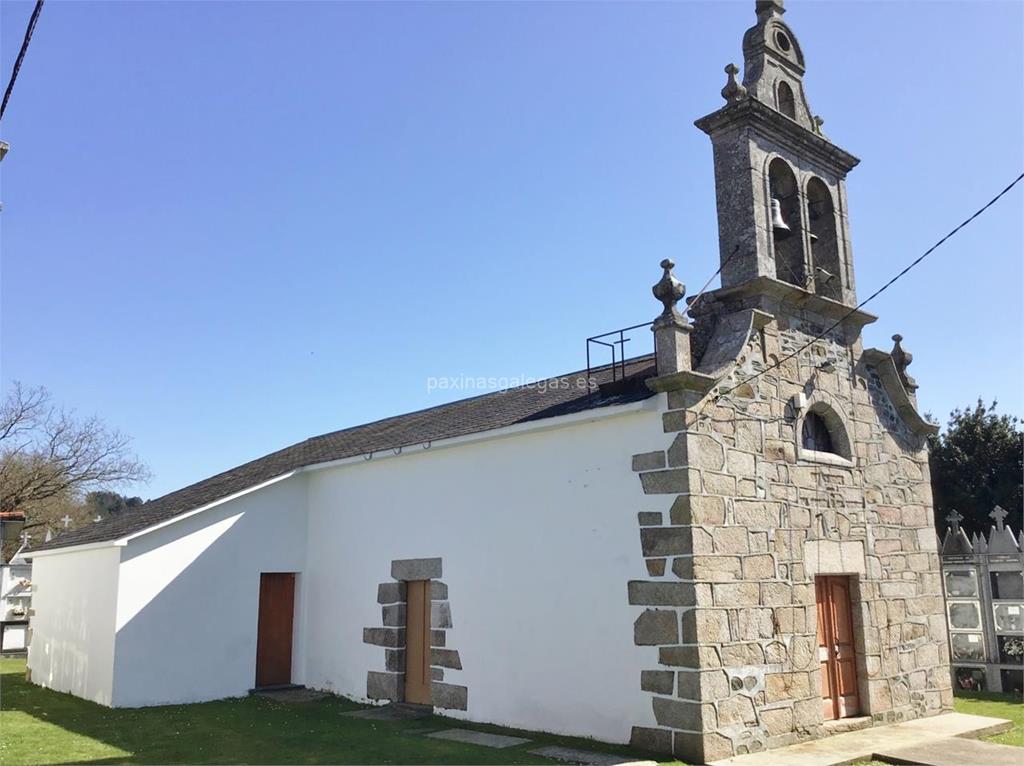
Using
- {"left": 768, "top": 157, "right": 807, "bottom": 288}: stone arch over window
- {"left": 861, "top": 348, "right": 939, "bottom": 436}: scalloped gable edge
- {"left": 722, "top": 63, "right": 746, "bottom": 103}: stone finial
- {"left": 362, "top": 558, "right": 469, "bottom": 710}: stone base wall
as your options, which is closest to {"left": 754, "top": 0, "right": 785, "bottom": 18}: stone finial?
{"left": 722, "top": 63, "right": 746, "bottom": 103}: stone finial

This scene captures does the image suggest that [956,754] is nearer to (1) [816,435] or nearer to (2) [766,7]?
(1) [816,435]

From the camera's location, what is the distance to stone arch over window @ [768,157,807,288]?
423 inches

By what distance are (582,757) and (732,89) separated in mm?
7648

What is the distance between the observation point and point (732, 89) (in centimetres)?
1022

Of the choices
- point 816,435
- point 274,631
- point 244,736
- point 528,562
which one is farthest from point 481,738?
point 816,435

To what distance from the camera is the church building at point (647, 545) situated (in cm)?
870

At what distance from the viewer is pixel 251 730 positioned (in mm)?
10055

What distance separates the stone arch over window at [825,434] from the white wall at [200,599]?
802 cm

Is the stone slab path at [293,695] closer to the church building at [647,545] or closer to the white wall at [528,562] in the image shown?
the church building at [647,545]

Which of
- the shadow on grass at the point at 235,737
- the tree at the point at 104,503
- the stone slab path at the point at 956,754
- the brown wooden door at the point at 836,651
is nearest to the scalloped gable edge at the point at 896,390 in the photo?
the brown wooden door at the point at 836,651

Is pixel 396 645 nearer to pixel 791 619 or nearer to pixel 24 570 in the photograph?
pixel 791 619

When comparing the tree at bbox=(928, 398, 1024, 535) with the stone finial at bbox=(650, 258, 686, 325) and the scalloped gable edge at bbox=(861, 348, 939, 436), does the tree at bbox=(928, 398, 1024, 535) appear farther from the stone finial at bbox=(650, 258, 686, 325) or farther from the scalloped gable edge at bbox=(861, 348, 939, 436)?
the stone finial at bbox=(650, 258, 686, 325)

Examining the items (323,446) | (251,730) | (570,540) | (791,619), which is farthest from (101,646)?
(791,619)

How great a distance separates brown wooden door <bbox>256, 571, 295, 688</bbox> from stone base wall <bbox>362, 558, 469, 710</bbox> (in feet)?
6.07
